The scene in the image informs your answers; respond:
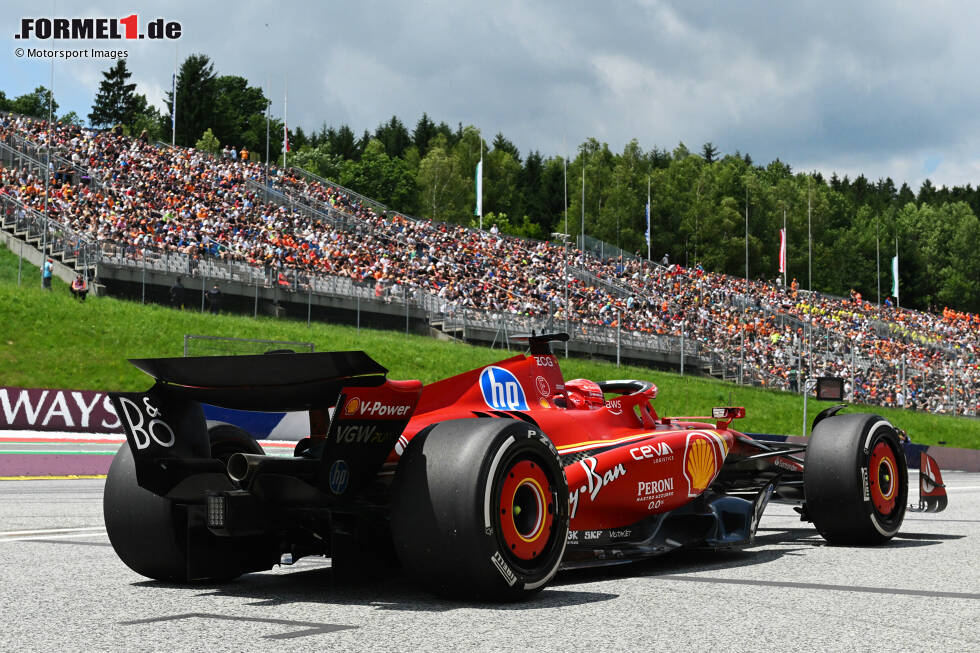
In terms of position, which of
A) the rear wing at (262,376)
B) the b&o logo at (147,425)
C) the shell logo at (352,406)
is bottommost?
the b&o logo at (147,425)

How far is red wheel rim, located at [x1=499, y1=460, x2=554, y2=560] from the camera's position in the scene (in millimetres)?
5922

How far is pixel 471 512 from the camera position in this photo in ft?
18.4

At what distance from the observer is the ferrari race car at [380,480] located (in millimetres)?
5762

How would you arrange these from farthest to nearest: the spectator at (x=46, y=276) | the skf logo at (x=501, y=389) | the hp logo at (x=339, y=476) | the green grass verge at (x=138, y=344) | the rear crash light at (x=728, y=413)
A: 1. the spectator at (x=46, y=276)
2. the green grass verge at (x=138, y=344)
3. the rear crash light at (x=728, y=413)
4. the skf logo at (x=501, y=389)
5. the hp logo at (x=339, y=476)

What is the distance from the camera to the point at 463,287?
41250 millimetres

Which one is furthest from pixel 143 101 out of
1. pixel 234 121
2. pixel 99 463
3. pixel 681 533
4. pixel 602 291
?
pixel 681 533

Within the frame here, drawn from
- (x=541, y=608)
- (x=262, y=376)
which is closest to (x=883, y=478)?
(x=541, y=608)

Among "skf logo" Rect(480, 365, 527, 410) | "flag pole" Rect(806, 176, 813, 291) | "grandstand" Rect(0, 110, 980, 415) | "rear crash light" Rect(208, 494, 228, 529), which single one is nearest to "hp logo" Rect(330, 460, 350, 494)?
"rear crash light" Rect(208, 494, 228, 529)

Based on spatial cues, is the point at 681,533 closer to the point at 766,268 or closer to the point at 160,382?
the point at 160,382

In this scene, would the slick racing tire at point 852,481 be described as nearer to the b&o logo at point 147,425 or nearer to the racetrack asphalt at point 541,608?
the racetrack asphalt at point 541,608

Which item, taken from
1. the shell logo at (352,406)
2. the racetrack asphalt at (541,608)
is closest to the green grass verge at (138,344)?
the racetrack asphalt at (541,608)

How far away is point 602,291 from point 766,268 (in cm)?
6211

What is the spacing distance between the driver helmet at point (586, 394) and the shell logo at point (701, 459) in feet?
2.36

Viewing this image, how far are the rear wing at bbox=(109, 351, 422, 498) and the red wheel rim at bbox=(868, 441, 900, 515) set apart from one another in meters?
5.02
